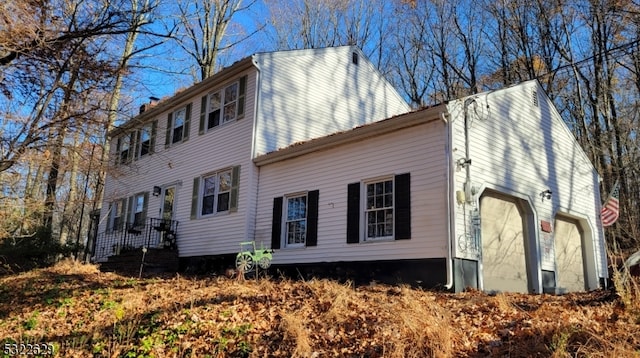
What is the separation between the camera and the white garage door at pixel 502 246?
10.9 metres

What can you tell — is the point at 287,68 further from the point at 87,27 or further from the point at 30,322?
the point at 30,322

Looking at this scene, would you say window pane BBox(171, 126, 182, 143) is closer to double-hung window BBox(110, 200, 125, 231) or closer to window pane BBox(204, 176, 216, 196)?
window pane BBox(204, 176, 216, 196)

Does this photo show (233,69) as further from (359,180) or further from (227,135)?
(359,180)

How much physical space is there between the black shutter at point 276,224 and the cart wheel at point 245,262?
970 millimetres

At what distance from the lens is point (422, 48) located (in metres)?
28.8

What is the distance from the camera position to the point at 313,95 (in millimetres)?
15727

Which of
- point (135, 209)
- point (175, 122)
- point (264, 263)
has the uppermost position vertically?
point (175, 122)

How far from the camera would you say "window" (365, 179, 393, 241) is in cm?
1062

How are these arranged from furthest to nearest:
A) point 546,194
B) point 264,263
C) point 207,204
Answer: point 207,204 < point 546,194 < point 264,263

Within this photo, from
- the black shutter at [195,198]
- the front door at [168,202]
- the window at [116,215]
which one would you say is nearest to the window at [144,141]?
the window at [116,215]

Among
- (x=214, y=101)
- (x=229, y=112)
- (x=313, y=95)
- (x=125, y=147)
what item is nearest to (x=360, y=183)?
(x=313, y=95)

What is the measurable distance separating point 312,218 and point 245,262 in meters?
1.97

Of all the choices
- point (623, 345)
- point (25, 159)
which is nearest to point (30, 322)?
point (25, 159)

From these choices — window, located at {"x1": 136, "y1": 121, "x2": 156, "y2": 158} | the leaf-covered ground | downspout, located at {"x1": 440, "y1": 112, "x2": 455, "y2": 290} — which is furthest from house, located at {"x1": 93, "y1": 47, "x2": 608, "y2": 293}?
the leaf-covered ground
